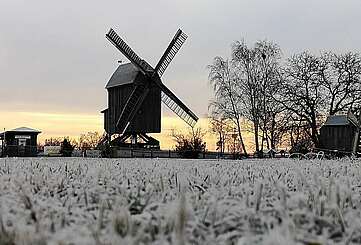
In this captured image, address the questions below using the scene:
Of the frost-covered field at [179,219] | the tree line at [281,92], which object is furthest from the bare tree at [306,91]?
the frost-covered field at [179,219]

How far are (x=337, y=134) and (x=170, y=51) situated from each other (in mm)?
14997

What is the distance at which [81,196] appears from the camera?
4.03m

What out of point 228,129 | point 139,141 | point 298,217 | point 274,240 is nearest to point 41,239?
point 274,240

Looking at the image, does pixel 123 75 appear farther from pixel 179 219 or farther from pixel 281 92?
pixel 179 219

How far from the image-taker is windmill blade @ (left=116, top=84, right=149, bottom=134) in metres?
43.4

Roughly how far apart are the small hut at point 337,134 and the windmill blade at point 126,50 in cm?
1490

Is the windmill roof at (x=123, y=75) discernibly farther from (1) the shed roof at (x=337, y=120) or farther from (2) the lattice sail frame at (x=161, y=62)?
(1) the shed roof at (x=337, y=120)

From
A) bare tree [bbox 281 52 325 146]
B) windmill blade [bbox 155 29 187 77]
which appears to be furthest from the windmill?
bare tree [bbox 281 52 325 146]

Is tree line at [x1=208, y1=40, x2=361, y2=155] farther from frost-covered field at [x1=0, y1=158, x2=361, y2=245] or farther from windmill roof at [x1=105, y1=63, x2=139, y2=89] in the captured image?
frost-covered field at [x1=0, y1=158, x2=361, y2=245]

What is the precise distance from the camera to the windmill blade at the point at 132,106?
43.4 metres

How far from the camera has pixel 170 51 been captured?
150 feet

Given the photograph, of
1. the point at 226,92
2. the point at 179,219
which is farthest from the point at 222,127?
the point at 179,219

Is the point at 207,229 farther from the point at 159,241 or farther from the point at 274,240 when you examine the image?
the point at 274,240

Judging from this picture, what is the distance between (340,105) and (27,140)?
94.7 feet
